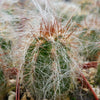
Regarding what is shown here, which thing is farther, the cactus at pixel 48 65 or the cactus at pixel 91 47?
the cactus at pixel 91 47

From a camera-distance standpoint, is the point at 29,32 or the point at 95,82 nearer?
the point at 29,32

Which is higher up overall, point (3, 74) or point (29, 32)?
point (29, 32)

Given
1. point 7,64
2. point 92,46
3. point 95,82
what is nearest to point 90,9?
point 92,46

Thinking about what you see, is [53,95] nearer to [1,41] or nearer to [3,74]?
[3,74]

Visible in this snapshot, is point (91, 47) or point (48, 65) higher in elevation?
point (91, 47)

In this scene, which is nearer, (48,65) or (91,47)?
(48,65)

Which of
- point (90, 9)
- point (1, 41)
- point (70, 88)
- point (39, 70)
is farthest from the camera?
point (90, 9)

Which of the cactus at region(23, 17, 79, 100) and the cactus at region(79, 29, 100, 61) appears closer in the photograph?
the cactus at region(23, 17, 79, 100)

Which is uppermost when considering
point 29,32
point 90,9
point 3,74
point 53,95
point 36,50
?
point 90,9

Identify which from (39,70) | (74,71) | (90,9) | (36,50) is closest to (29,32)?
(36,50)

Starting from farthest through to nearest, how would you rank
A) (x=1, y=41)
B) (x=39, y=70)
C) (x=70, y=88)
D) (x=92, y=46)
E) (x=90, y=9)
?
1. (x=90, y=9)
2. (x=92, y=46)
3. (x=1, y=41)
4. (x=70, y=88)
5. (x=39, y=70)
